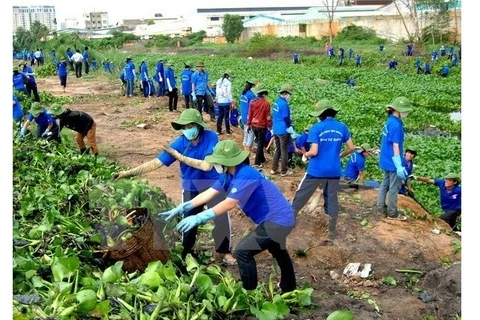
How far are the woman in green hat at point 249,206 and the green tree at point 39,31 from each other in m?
36.4

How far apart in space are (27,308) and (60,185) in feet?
9.53

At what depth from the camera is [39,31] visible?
38.8m

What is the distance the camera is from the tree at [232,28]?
5269 centimetres

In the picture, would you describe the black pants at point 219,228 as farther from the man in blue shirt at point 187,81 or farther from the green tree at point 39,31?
the green tree at point 39,31

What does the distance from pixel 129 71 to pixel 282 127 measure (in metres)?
10.4

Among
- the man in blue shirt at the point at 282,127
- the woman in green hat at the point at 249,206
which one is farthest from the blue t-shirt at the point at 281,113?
the woman in green hat at the point at 249,206

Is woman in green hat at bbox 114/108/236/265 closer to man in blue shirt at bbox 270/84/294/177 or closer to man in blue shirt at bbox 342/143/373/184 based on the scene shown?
man in blue shirt at bbox 270/84/294/177

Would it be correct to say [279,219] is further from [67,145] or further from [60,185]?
[67,145]

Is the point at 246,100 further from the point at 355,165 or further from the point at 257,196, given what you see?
the point at 257,196

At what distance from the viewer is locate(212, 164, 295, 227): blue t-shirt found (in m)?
4.54

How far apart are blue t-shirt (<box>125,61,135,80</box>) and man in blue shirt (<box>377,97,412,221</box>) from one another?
1241 centimetres

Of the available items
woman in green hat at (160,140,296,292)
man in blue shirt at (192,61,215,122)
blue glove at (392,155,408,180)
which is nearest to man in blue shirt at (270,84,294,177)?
blue glove at (392,155,408,180)

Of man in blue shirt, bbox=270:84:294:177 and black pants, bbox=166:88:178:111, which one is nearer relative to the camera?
man in blue shirt, bbox=270:84:294:177

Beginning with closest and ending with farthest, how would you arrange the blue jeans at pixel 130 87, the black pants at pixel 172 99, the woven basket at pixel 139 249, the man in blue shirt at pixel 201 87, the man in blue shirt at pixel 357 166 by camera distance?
1. the woven basket at pixel 139 249
2. the man in blue shirt at pixel 357 166
3. the man in blue shirt at pixel 201 87
4. the black pants at pixel 172 99
5. the blue jeans at pixel 130 87
